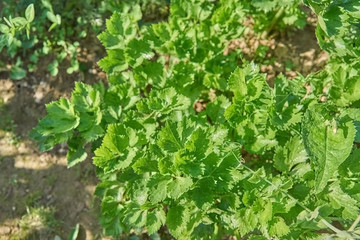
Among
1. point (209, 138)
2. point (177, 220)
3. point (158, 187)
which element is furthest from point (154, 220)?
point (209, 138)

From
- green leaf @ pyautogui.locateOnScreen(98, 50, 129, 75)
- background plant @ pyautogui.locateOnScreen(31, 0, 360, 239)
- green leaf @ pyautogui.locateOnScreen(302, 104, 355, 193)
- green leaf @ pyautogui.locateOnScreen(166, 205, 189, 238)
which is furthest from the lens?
green leaf @ pyautogui.locateOnScreen(98, 50, 129, 75)

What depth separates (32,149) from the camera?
9.86 feet

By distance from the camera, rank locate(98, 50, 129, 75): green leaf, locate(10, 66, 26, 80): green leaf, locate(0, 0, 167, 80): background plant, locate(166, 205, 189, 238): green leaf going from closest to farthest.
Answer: locate(166, 205, 189, 238): green leaf → locate(98, 50, 129, 75): green leaf → locate(0, 0, 167, 80): background plant → locate(10, 66, 26, 80): green leaf

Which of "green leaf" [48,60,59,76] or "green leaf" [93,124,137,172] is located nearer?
"green leaf" [93,124,137,172]

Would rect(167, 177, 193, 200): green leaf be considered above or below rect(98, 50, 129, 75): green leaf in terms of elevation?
below

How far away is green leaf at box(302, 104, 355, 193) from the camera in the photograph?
4.72ft

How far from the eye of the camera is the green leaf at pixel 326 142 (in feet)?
4.72

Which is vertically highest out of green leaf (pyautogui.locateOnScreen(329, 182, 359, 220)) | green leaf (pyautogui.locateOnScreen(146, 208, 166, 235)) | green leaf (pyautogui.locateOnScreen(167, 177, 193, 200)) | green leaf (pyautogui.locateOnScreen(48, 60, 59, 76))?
green leaf (pyautogui.locateOnScreen(167, 177, 193, 200))

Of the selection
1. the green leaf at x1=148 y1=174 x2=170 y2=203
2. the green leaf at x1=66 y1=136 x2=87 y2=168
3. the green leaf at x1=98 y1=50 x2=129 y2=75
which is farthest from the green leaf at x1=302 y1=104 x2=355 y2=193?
the green leaf at x1=66 y1=136 x2=87 y2=168

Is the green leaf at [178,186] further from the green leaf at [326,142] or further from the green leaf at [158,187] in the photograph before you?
the green leaf at [326,142]

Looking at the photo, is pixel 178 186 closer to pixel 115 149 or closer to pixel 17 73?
pixel 115 149

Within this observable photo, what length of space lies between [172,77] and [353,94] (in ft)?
3.01

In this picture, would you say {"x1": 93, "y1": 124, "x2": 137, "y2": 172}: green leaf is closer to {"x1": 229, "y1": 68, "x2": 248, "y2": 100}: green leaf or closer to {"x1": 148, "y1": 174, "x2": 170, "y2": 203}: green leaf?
{"x1": 148, "y1": 174, "x2": 170, "y2": 203}: green leaf

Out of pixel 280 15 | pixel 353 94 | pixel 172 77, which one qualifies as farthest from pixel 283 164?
pixel 280 15
